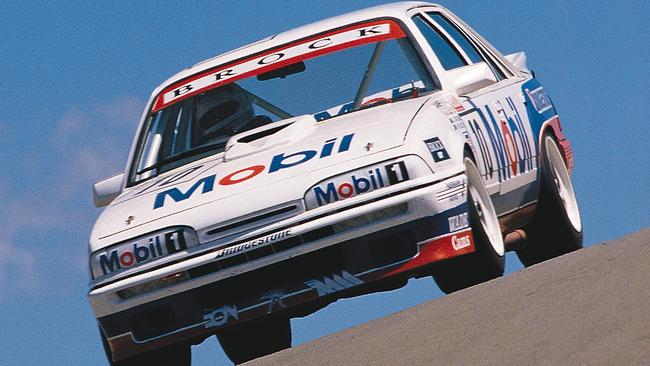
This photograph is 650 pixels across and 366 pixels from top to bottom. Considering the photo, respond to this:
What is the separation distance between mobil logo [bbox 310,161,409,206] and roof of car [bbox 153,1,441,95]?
209cm

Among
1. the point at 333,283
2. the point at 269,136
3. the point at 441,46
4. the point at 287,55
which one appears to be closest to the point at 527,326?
the point at 333,283

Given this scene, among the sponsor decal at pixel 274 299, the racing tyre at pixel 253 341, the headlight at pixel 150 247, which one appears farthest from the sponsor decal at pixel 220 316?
the racing tyre at pixel 253 341

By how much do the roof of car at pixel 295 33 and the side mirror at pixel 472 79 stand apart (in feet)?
2.53

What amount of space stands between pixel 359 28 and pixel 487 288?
265cm

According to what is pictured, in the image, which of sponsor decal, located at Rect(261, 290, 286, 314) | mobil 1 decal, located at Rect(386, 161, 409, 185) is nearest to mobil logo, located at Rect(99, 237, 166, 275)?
sponsor decal, located at Rect(261, 290, 286, 314)

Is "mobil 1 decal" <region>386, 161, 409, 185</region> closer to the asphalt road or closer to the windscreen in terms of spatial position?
the asphalt road

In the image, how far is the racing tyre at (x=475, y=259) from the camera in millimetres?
7250

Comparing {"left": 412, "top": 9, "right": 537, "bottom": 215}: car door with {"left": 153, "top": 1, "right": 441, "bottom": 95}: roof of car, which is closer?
{"left": 412, "top": 9, "right": 537, "bottom": 215}: car door

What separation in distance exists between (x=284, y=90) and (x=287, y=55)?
0.92 feet

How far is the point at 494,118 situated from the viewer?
8672 millimetres

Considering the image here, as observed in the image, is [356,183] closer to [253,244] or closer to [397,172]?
[397,172]

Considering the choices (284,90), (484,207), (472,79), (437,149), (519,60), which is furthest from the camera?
(519,60)

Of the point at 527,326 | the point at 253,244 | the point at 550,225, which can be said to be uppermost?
the point at 527,326

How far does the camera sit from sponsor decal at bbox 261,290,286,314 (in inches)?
275
